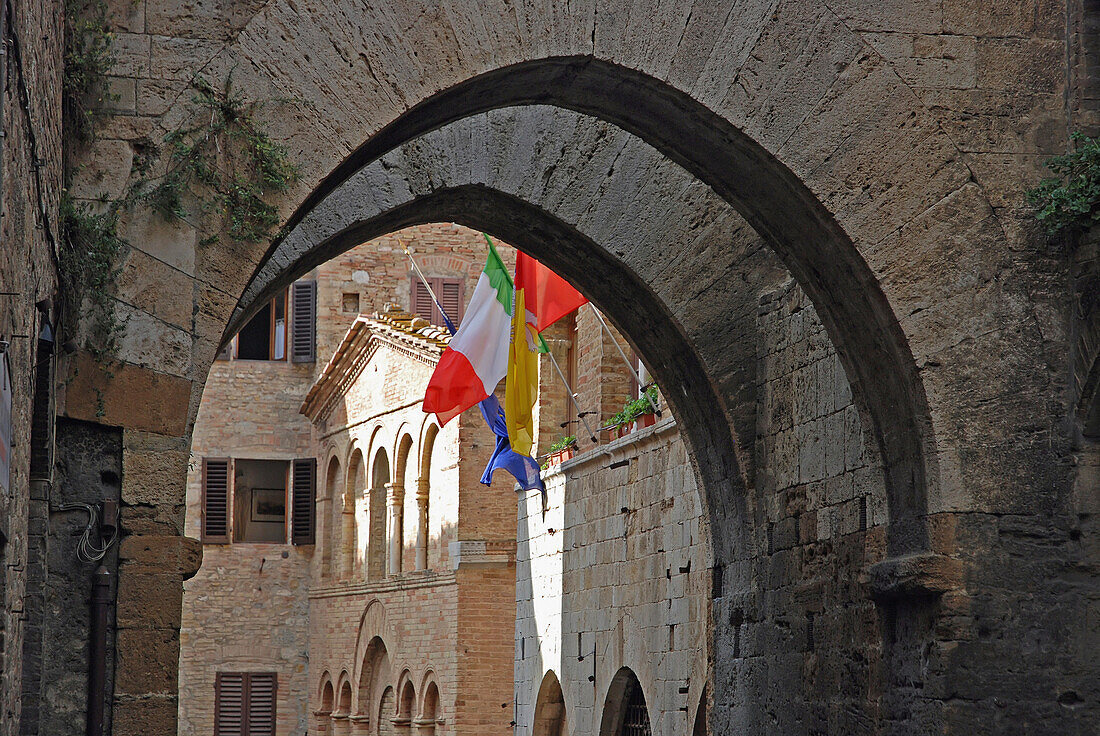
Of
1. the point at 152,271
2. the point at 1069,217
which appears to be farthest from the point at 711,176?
the point at 152,271

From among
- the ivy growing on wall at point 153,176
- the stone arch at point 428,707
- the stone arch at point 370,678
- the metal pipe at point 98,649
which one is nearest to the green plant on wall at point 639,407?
the ivy growing on wall at point 153,176

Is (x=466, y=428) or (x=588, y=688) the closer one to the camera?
(x=588, y=688)

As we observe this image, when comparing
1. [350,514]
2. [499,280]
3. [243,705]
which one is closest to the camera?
[499,280]

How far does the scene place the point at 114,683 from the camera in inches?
216

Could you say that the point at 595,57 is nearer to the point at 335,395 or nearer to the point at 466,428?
the point at 466,428

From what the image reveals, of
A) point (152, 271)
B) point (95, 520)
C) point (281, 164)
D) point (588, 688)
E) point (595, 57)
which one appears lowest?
point (588, 688)

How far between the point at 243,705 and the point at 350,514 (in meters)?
3.30

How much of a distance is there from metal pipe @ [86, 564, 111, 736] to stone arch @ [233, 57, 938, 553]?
1322 mm

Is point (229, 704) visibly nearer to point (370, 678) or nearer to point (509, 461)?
point (370, 678)

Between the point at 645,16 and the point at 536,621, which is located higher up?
the point at 645,16

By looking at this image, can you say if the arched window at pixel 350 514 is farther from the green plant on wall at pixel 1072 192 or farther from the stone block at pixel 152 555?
the green plant on wall at pixel 1072 192

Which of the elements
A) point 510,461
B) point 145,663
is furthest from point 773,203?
point 510,461

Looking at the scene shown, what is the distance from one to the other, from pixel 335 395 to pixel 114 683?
18.2m

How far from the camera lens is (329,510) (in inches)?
941
